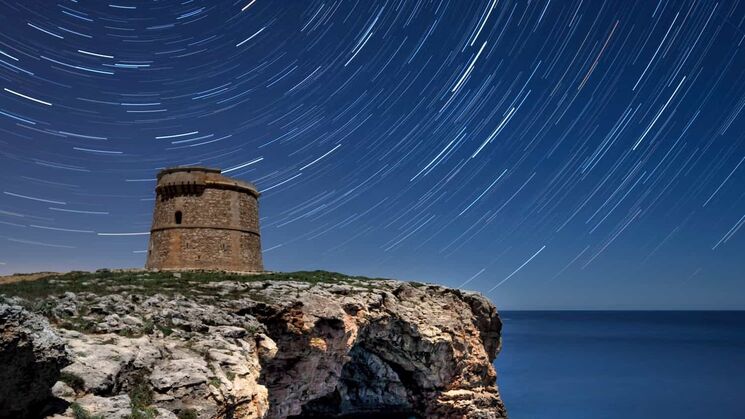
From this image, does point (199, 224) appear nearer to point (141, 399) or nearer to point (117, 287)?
point (117, 287)

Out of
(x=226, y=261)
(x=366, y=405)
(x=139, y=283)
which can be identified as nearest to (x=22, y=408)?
(x=139, y=283)

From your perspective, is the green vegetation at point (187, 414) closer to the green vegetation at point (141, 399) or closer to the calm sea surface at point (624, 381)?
the green vegetation at point (141, 399)

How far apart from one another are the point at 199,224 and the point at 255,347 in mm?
18606

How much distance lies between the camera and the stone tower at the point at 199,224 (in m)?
31.9

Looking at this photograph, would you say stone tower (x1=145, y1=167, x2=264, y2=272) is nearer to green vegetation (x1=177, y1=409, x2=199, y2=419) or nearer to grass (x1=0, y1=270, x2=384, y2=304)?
grass (x1=0, y1=270, x2=384, y2=304)

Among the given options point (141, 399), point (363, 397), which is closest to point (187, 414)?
point (141, 399)

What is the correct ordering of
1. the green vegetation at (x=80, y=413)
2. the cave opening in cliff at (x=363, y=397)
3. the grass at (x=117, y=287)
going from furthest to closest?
the cave opening in cliff at (x=363, y=397), the grass at (x=117, y=287), the green vegetation at (x=80, y=413)

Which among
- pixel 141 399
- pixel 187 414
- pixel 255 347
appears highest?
pixel 255 347

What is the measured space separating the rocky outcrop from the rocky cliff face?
36mm

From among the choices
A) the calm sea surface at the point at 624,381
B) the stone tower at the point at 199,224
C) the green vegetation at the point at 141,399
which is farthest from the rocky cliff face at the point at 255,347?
the calm sea surface at the point at 624,381

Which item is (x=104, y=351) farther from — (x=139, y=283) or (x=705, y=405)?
(x=705, y=405)

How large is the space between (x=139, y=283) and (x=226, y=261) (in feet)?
39.1

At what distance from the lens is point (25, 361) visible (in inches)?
271

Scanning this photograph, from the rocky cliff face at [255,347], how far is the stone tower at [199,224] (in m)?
6.56
